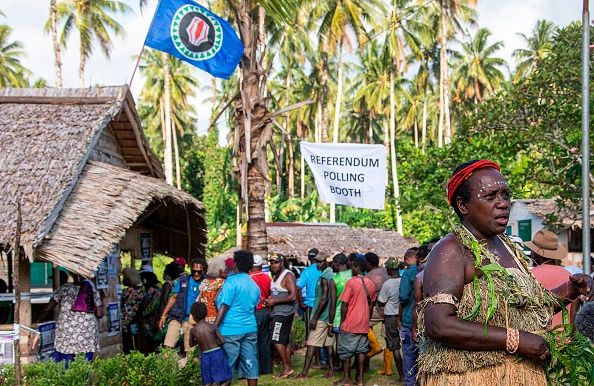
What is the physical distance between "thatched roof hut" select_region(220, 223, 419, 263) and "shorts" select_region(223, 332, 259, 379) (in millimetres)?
16708

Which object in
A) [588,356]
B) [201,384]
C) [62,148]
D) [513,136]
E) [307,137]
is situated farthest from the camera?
[307,137]

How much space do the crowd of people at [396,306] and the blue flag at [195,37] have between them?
3.43m

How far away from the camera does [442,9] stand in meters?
40.1

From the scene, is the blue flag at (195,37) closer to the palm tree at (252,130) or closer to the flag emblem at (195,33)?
the flag emblem at (195,33)

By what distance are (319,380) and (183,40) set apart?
5.89m

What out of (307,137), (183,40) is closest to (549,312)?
(183,40)

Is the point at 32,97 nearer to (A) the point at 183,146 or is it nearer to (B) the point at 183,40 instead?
(B) the point at 183,40

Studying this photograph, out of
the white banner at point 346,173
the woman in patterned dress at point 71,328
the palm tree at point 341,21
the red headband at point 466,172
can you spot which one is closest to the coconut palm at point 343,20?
the palm tree at point 341,21

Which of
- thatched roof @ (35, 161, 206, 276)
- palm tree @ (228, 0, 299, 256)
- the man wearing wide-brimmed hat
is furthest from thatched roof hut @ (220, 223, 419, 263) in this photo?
the man wearing wide-brimmed hat

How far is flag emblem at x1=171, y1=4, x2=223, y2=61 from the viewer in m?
11.9

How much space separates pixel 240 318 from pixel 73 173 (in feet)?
10.2

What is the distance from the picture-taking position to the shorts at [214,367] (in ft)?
26.2

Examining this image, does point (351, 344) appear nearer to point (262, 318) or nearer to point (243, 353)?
point (262, 318)

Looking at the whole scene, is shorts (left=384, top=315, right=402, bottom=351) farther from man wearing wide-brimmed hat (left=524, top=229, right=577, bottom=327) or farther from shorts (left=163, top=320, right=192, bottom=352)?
man wearing wide-brimmed hat (left=524, top=229, right=577, bottom=327)
